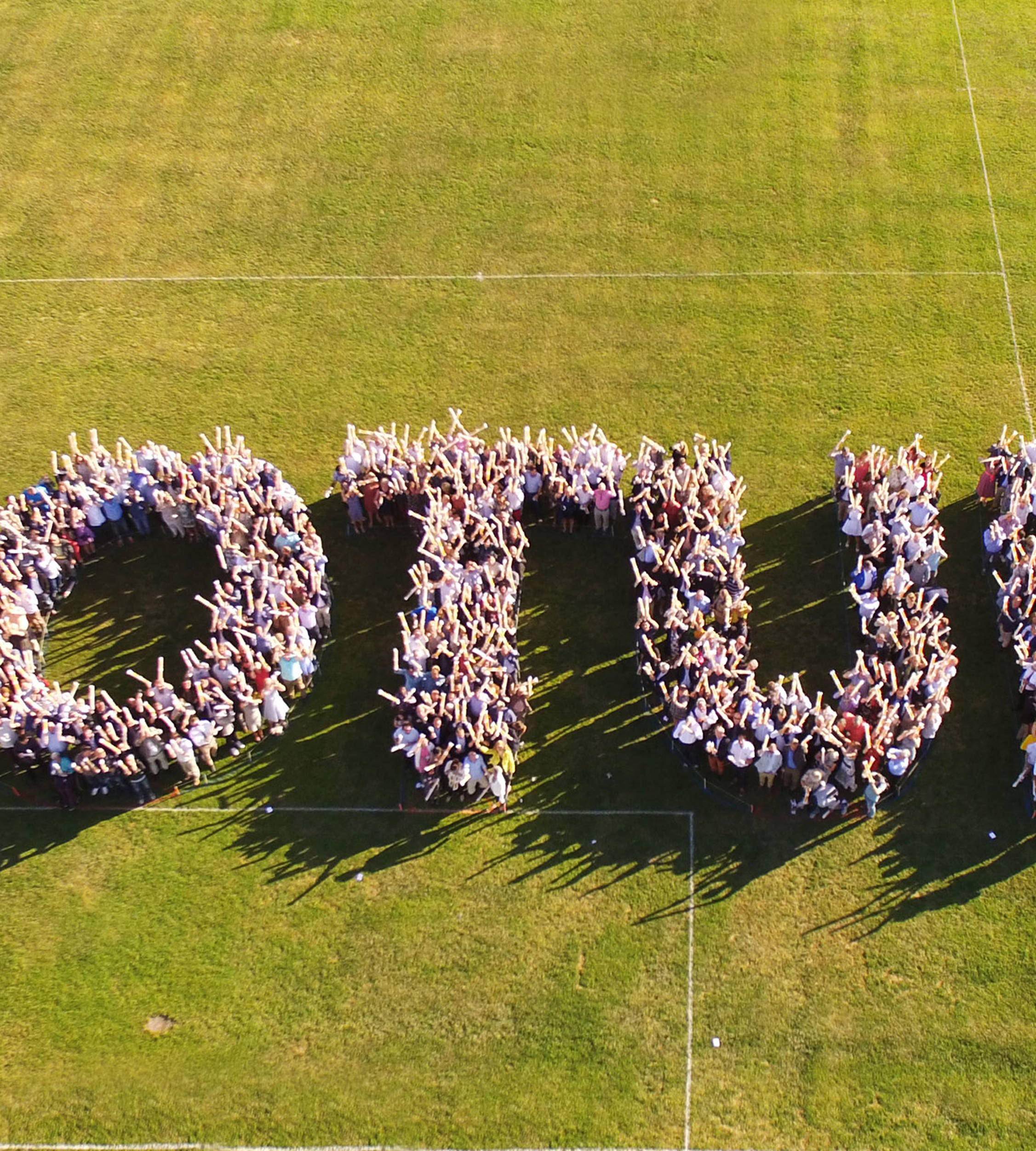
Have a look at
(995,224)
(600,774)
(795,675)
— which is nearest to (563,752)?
(600,774)

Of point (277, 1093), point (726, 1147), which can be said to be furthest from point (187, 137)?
point (726, 1147)

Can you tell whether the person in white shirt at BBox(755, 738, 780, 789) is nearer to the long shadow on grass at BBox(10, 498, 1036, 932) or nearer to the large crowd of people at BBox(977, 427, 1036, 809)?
the long shadow on grass at BBox(10, 498, 1036, 932)

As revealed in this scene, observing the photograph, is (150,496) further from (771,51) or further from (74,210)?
(771,51)

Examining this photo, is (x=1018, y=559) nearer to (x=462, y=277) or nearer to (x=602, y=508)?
(x=602, y=508)

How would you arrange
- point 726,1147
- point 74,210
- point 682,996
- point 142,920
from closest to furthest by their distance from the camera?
point 726,1147, point 682,996, point 142,920, point 74,210

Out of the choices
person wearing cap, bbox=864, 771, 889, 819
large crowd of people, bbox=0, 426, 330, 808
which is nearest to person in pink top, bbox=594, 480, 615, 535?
large crowd of people, bbox=0, 426, 330, 808
